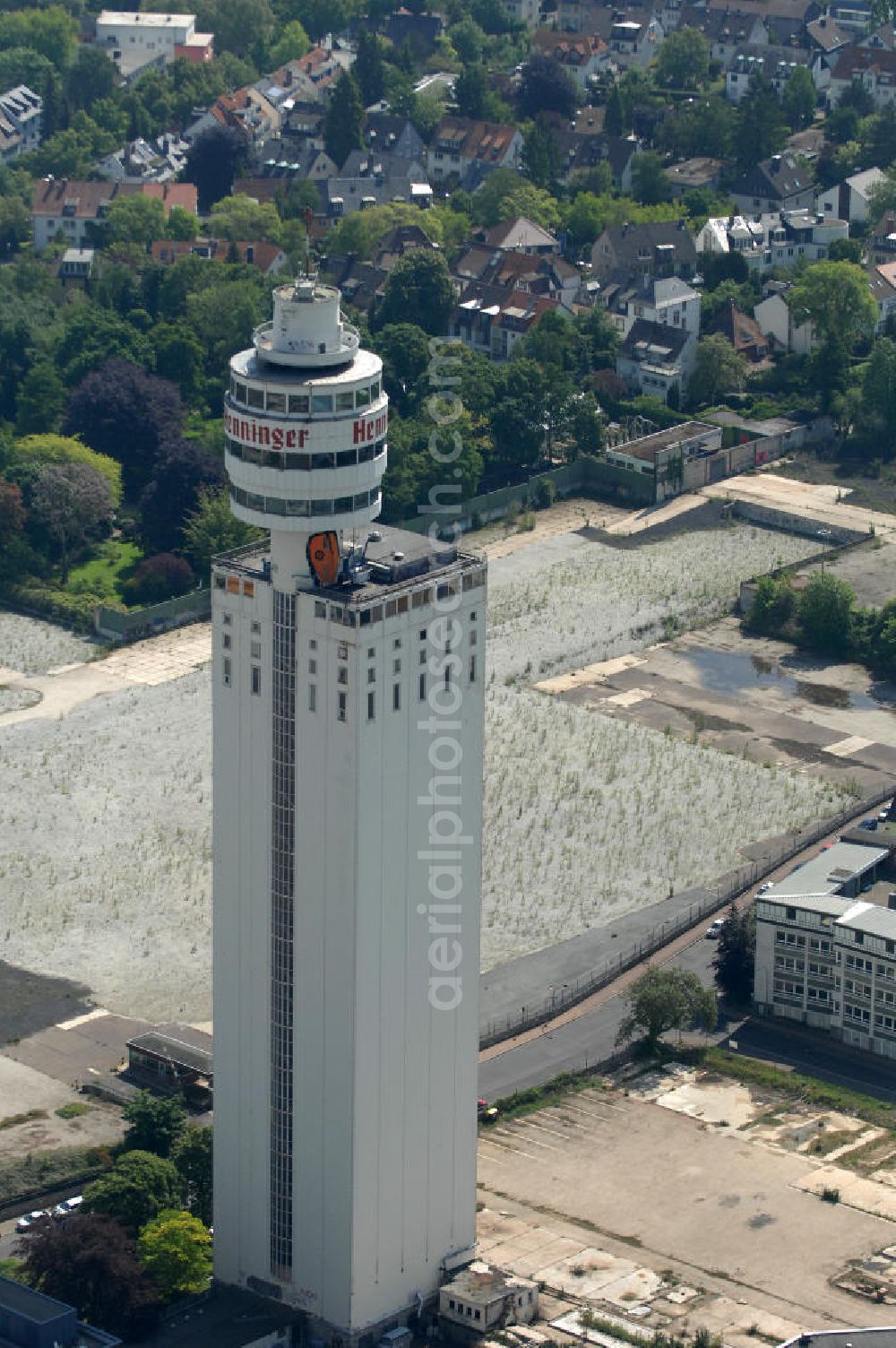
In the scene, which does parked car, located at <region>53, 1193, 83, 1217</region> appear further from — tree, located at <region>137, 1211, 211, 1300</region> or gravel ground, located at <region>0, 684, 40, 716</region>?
gravel ground, located at <region>0, 684, 40, 716</region>

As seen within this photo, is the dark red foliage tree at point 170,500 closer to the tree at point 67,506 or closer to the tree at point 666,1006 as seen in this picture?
the tree at point 67,506

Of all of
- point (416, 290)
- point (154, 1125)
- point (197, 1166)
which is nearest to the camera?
point (197, 1166)

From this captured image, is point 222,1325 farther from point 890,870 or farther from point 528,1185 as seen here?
point 890,870

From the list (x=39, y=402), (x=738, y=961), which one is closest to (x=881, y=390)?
(x=39, y=402)

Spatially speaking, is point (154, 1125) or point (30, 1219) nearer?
point (30, 1219)

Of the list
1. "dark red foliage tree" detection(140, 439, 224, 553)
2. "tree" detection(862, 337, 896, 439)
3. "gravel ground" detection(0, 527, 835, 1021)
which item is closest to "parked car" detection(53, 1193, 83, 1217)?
"gravel ground" detection(0, 527, 835, 1021)

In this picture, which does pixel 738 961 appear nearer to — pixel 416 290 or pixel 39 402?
pixel 39 402
